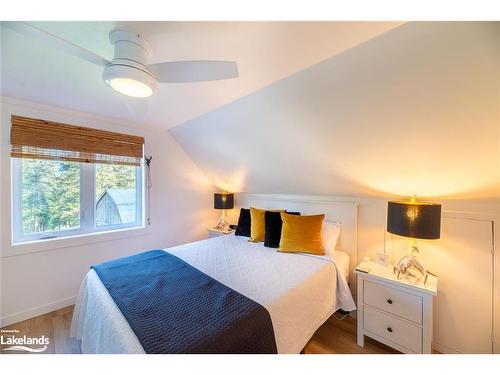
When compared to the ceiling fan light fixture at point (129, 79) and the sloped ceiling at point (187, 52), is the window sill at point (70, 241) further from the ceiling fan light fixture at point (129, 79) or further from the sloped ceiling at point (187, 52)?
the ceiling fan light fixture at point (129, 79)

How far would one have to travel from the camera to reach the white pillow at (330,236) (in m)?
2.03

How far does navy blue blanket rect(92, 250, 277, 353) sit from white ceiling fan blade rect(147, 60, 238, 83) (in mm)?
1232

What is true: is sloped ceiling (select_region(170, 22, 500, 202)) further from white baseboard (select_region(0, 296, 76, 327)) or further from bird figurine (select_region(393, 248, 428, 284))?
white baseboard (select_region(0, 296, 76, 327))

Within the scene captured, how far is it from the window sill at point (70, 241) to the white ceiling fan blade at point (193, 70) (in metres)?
2.05

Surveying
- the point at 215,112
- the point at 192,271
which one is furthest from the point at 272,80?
the point at 192,271

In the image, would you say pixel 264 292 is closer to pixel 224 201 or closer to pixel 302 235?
pixel 302 235

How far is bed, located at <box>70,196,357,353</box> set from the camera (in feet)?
3.63

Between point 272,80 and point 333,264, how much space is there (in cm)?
160

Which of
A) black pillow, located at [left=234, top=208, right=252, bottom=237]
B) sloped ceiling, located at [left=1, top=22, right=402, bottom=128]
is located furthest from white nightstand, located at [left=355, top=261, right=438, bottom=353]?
sloped ceiling, located at [left=1, top=22, right=402, bottom=128]

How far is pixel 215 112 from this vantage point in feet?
6.74

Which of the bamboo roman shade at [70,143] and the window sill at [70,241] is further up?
the bamboo roman shade at [70,143]

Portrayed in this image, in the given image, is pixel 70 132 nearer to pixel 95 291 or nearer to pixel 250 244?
pixel 95 291

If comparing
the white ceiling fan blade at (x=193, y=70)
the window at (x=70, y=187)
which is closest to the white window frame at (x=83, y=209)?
the window at (x=70, y=187)
